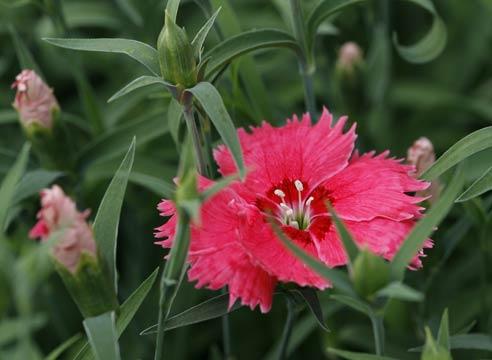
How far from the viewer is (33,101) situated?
117cm

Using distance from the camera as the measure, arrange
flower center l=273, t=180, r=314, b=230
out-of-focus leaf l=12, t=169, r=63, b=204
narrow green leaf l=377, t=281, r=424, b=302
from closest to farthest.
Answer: narrow green leaf l=377, t=281, r=424, b=302 < flower center l=273, t=180, r=314, b=230 < out-of-focus leaf l=12, t=169, r=63, b=204

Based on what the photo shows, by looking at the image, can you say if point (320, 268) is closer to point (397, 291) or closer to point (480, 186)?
point (397, 291)

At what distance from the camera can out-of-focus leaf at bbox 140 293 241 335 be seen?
3.05ft

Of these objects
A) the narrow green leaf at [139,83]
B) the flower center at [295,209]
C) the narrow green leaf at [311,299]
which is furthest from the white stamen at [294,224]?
the narrow green leaf at [139,83]

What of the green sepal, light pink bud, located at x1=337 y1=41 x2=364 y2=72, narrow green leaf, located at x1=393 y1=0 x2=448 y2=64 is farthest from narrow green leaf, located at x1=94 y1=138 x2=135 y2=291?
light pink bud, located at x1=337 y1=41 x2=364 y2=72

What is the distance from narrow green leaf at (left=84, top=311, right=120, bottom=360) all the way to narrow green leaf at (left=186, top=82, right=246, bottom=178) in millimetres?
210

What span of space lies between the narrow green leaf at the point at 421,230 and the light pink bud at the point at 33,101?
56 centimetres

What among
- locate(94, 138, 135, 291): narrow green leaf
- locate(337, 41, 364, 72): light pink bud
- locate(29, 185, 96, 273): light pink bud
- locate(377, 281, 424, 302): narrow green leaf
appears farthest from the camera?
locate(337, 41, 364, 72): light pink bud

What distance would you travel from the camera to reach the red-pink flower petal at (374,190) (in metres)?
0.98

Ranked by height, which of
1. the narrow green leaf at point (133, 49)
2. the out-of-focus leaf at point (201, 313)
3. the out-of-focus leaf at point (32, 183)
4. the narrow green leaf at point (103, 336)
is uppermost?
the narrow green leaf at point (133, 49)

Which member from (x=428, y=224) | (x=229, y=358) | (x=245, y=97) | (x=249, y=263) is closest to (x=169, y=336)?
(x=229, y=358)

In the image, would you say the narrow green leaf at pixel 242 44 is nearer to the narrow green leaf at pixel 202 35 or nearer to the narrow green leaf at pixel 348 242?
the narrow green leaf at pixel 202 35

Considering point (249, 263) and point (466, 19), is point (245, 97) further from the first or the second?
point (466, 19)

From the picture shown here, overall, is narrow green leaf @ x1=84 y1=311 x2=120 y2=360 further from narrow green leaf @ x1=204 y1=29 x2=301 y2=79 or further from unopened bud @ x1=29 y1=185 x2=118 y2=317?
narrow green leaf @ x1=204 y1=29 x2=301 y2=79
